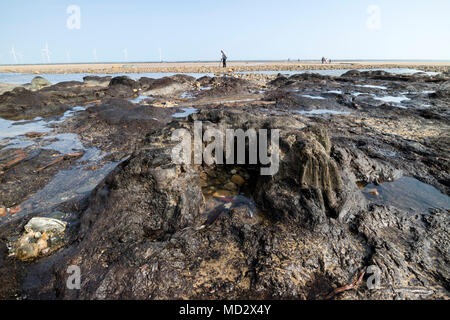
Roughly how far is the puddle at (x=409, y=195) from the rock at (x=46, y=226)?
5074 millimetres

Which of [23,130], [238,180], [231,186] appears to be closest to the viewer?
[231,186]

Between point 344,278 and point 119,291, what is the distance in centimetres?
235

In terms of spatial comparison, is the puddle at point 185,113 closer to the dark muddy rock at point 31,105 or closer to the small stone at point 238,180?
the dark muddy rock at point 31,105

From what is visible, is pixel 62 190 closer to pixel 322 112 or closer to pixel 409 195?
pixel 409 195

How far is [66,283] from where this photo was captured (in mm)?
2408

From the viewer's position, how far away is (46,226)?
330 cm

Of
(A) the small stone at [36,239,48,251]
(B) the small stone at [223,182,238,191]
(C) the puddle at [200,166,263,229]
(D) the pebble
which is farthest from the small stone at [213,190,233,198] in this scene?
(D) the pebble

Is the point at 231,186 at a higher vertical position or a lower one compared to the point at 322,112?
lower

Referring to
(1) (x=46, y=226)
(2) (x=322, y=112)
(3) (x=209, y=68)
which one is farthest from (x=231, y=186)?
(3) (x=209, y=68)

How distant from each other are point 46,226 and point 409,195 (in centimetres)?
612

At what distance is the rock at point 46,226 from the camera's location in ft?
10.7

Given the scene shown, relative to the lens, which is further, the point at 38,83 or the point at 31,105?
the point at 38,83

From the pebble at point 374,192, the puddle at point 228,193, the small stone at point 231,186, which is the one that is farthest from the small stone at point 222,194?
the pebble at point 374,192
